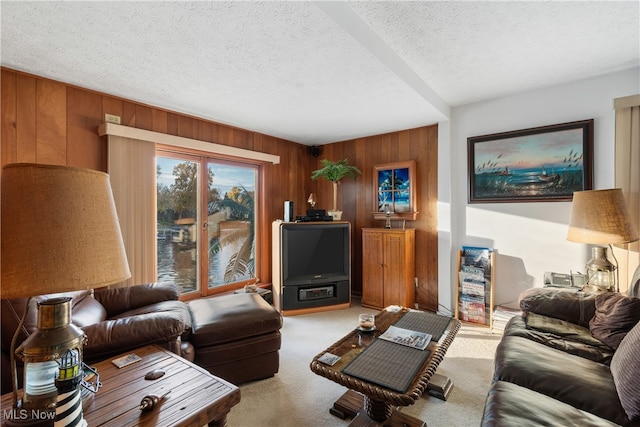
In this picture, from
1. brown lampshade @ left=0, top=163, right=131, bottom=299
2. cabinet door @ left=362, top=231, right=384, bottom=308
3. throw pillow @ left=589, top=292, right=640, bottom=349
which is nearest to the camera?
brown lampshade @ left=0, top=163, right=131, bottom=299

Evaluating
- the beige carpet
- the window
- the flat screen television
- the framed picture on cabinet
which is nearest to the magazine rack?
the beige carpet

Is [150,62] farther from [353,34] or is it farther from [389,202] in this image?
[389,202]

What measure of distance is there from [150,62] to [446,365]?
3213 mm

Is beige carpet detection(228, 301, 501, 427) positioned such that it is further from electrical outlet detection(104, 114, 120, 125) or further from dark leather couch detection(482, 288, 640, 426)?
electrical outlet detection(104, 114, 120, 125)

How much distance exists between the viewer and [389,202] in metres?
3.83

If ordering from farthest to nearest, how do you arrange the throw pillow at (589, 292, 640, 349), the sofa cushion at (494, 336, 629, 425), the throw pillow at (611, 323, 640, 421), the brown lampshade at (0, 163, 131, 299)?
the throw pillow at (589, 292, 640, 349)
the sofa cushion at (494, 336, 629, 425)
the throw pillow at (611, 323, 640, 421)
the brown lampshade at (0, 163, 131, 299)

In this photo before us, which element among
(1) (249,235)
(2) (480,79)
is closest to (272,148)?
(1) (249,235)

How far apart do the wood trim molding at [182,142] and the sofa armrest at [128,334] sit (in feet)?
5.68

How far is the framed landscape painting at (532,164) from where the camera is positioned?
8.68 ft

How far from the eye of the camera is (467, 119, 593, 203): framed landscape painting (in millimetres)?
2646

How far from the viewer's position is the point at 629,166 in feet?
7.74

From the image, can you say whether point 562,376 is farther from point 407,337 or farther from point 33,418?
point 33,418

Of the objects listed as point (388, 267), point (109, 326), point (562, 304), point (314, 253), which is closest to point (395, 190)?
point (388, 267)

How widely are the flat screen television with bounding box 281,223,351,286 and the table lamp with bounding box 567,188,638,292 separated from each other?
2270mm
